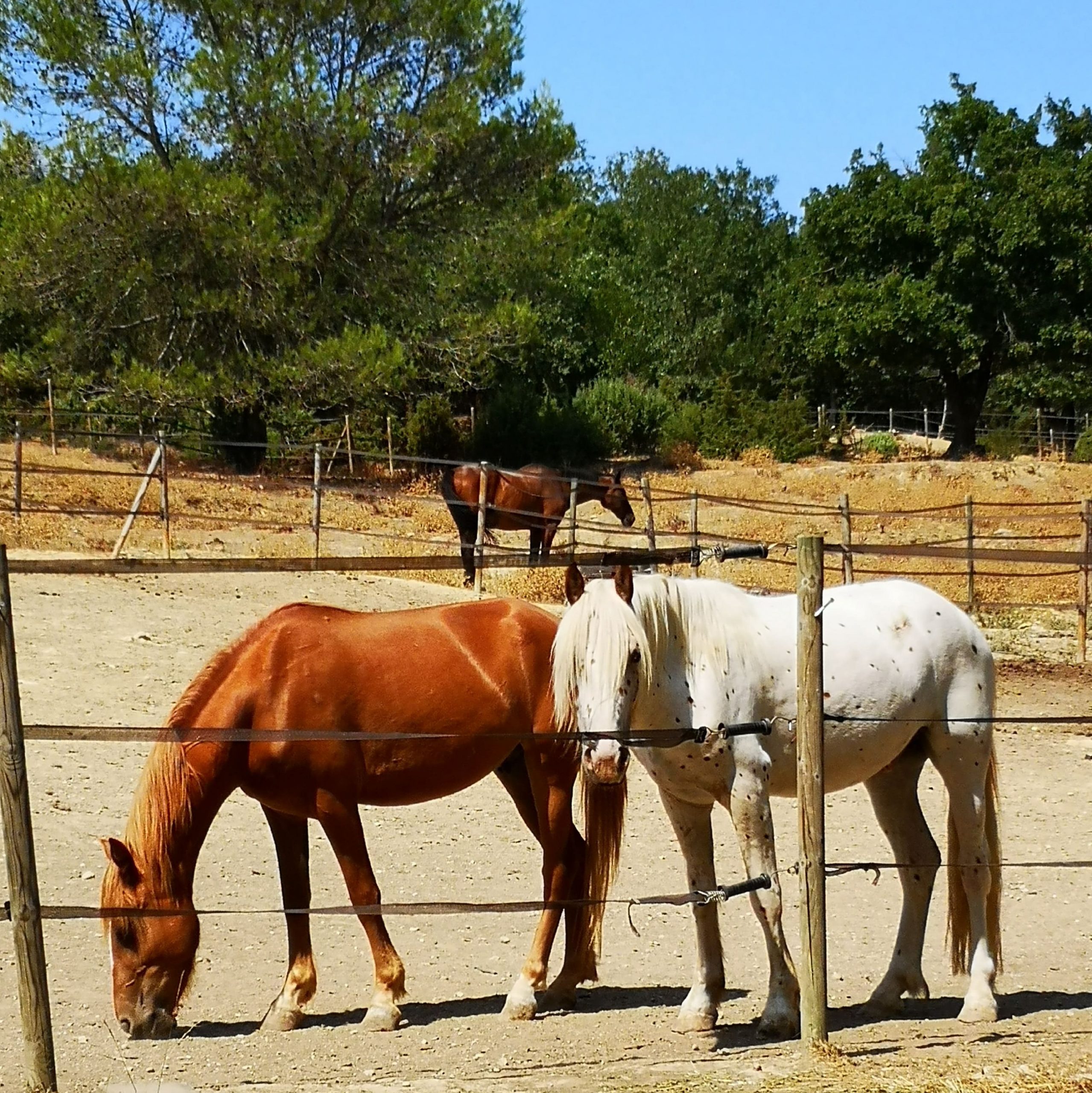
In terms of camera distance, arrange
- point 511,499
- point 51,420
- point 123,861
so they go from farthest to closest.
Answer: point 51,420 < point 511,499 < point 123,861

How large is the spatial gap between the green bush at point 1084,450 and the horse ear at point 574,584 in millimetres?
30663

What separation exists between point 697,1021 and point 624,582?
168cm

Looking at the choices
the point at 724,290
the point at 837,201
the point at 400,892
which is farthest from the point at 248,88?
the point at 724,290

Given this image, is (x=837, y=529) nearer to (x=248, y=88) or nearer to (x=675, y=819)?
(x=248, y=88)

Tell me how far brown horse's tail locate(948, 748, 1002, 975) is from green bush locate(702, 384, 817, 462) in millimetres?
28240

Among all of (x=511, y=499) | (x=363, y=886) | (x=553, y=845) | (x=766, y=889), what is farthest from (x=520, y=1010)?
(x=511, y=499)

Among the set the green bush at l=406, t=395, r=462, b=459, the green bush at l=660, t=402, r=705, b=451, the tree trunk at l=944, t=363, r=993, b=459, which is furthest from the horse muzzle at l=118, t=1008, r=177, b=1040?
the tree trunk at l=944, t=363, r=993, b=459

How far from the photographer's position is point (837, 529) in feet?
71.7

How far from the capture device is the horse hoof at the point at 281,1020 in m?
5.17

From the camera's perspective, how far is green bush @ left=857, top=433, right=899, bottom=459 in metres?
33.8

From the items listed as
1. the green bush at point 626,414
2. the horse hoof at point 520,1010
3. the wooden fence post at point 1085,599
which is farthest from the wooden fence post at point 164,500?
the green bush at point 626,414

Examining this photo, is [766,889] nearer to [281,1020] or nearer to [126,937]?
[281,1020]

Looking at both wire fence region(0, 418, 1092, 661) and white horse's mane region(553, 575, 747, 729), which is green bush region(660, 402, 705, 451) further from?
white horse's mane region(553, 575, 747, 729)

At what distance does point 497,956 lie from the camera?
248 inches
